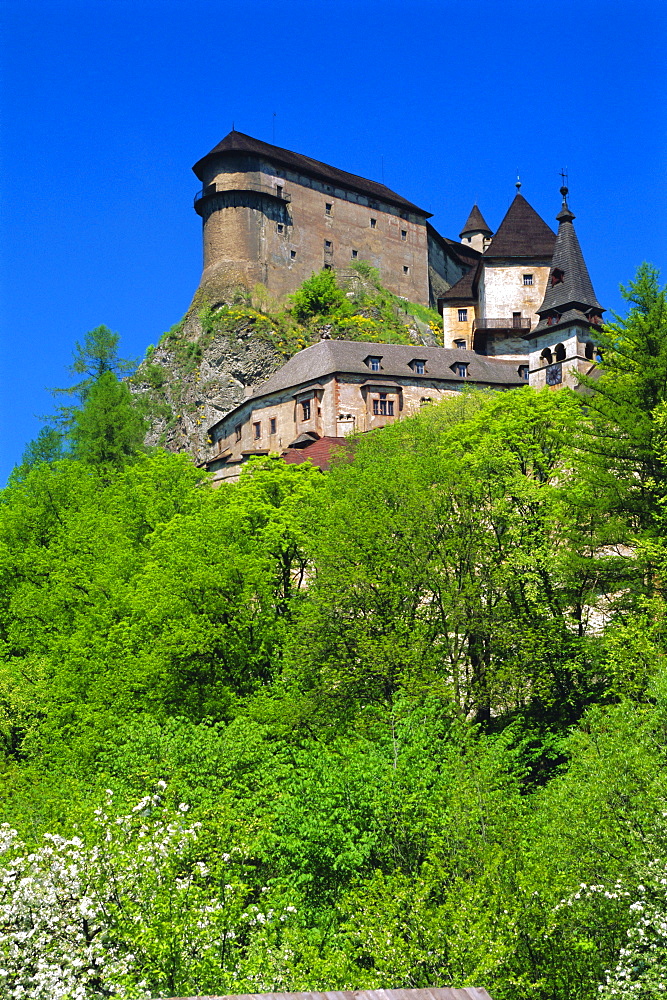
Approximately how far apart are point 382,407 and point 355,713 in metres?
40.3

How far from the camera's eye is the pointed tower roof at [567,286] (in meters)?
63.9

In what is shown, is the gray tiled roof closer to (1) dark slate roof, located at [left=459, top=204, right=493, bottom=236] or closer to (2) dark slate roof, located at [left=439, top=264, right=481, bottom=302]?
(2) dark slate roof, located at [left=439, top=264, right=481, bottom=302]

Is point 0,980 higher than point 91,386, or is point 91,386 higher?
point 91,386

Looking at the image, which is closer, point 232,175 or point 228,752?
point 228,752

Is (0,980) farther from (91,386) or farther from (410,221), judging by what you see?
(410,221)

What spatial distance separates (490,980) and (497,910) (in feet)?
4.59

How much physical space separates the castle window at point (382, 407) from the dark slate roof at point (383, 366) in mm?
1127

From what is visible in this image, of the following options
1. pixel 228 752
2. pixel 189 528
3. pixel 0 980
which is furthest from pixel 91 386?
pixel 0 980

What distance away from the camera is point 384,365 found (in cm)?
6744

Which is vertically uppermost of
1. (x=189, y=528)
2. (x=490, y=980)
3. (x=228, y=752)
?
(x=189, y=528)


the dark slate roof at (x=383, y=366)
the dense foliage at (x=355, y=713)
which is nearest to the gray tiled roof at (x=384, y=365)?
the dark slate roof at (x=383, y=366)

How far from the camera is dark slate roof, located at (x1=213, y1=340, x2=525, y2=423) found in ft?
218

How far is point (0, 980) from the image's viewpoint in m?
14.0

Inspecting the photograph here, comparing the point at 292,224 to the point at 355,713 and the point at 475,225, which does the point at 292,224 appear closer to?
the point at 475,225
